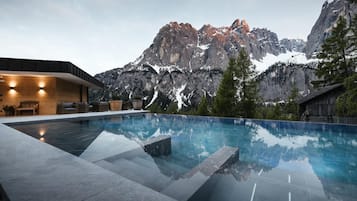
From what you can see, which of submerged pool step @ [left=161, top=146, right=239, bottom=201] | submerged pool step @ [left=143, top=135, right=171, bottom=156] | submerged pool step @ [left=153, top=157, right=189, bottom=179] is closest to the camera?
submerged pool step @ [left=161, top=146, right=239, bottom=201]

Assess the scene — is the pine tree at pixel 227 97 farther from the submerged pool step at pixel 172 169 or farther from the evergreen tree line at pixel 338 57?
the submerged pool step at pixel 172 169

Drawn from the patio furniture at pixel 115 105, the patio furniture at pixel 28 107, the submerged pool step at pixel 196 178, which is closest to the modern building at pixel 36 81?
the patio furniture at pixel 28 107

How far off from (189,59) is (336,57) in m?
88.6

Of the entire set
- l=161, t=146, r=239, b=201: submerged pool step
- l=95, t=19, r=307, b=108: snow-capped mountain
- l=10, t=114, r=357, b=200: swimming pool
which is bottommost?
l=10, t=114, r=357, b=200: swimming pool

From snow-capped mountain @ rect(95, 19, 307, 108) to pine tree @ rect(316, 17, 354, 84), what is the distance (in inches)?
2293

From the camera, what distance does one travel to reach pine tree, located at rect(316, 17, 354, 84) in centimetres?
1502

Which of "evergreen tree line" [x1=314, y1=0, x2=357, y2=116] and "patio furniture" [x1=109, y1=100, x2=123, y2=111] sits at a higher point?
"evergreen tree line" [x1=314, y1=0, x2=357, y2=116]

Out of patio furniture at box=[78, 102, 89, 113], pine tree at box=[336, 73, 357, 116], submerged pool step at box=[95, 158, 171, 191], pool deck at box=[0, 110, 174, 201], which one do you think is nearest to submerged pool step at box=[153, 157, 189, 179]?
submerged pool step at box=[95, 158, 171, 191]

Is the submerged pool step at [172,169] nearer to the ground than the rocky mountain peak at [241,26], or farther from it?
nearer to the ground

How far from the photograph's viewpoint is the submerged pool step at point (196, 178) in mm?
1928

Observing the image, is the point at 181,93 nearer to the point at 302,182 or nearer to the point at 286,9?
the point at 286,9

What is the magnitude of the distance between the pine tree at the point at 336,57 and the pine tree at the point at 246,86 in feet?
24.9

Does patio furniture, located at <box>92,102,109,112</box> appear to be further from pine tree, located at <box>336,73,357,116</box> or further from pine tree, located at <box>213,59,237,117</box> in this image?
pine tree, located at <box>336,73,357,116</box>

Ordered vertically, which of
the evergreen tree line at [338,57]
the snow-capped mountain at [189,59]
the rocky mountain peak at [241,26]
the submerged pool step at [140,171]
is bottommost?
the submerged pool step at [140,171]
